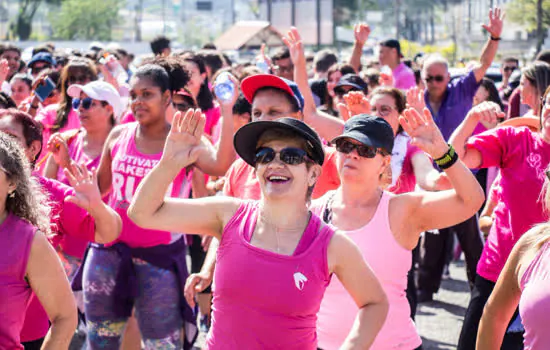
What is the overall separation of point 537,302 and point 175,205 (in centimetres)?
138

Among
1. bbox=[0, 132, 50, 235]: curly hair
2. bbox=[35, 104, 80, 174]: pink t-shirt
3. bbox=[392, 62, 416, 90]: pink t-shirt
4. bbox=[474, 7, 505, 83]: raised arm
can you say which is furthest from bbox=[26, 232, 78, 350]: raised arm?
bbox=[392, 62, 416, 90]: pink t-shirt

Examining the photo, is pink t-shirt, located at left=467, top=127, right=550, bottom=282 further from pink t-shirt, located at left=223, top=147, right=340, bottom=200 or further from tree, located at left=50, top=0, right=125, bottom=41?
tree, located at left=50, top=0, right=125, bottom=41

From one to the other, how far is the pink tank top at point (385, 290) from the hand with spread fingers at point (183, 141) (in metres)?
0.82

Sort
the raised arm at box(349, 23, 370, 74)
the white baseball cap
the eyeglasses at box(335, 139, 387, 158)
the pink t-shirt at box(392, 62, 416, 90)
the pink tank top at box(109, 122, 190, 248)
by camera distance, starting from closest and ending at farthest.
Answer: the eyeglasses at box(335, 139, 387, 158) < the pink tank top at box(109, 122, 190, 248) < the white baseball cap < the raised arm at box(349, 23, 370, 74) < the pink t-shirt at box(392, 62, 416, 90)

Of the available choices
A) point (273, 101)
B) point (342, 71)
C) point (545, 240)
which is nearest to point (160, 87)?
point (273, 101)

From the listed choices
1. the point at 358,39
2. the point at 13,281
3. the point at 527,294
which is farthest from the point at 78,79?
the point at 527,294

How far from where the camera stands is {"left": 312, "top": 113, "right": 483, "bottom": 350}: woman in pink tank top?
383 cm

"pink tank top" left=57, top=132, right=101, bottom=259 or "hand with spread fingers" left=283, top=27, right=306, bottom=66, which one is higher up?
"hand with spread fingers" left=283, top=27, right=306, bottom=66

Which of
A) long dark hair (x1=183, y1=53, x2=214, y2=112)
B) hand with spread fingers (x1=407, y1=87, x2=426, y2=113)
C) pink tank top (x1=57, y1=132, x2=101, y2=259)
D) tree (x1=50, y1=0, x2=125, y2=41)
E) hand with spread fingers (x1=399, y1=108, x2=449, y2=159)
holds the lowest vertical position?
tree (x1=50, y1=0, x2=125, y2=41)

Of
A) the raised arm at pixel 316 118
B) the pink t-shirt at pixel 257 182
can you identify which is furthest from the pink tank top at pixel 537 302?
the raised arm at pixel 316 118

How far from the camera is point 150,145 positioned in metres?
5.39

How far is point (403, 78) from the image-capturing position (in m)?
10.7

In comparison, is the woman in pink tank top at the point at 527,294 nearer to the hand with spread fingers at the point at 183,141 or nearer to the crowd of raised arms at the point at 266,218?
the crowd of raised arms at the point at 266,218

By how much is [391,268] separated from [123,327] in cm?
199
